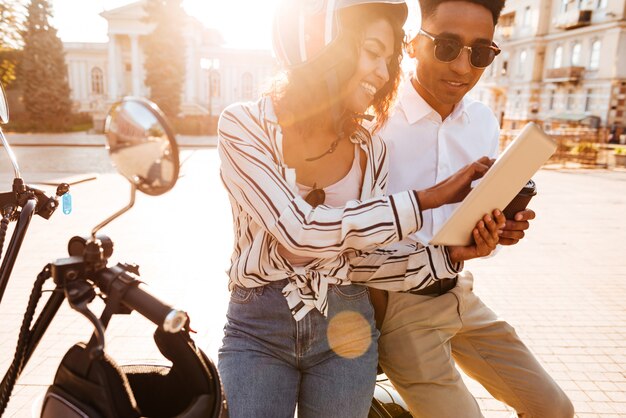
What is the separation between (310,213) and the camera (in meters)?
1.45

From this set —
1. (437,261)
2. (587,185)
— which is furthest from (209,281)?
(587,185)

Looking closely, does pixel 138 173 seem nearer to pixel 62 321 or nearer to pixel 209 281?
pixel 62 321

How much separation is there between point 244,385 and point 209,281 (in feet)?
13.5

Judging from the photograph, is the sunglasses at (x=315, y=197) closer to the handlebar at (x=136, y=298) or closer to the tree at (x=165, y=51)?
the handlebar at (x=136, y=298)

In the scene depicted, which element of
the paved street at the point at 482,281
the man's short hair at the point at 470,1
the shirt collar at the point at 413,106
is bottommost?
the paved street at the point at 482,281

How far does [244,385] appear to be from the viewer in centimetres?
150

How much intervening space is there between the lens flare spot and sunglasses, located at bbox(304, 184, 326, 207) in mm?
385

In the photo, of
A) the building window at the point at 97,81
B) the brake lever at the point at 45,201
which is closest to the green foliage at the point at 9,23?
the brake lever at the point at 45,201

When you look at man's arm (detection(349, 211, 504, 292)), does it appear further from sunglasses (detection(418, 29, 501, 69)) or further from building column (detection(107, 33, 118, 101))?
building column (detection(107, 33, 118, 101))

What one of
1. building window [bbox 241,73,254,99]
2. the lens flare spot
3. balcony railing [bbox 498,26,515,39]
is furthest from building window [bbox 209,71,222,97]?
the lens flare spot

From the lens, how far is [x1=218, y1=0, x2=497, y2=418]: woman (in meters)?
1.46

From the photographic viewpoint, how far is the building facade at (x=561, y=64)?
37.1 metres

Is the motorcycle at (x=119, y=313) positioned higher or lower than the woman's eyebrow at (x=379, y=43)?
lower

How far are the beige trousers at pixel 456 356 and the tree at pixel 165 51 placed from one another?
38.5 m
